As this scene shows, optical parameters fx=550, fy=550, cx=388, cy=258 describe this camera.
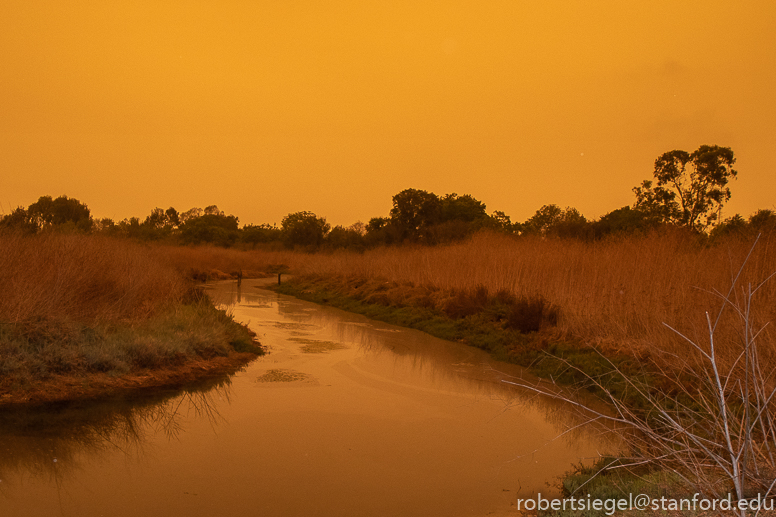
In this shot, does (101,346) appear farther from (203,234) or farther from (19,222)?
(203,234)

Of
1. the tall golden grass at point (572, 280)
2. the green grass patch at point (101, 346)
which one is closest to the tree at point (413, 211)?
the tall golden grass at point (572, 280)

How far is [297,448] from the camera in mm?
6762

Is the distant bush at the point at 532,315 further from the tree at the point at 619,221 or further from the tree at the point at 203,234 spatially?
the tree at the point at 203,234

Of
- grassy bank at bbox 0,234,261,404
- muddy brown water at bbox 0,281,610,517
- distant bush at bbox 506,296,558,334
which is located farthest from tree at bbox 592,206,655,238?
grassy bank at bbox 0,234,261,404

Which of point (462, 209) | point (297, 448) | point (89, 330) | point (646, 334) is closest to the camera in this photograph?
point (297, 448)

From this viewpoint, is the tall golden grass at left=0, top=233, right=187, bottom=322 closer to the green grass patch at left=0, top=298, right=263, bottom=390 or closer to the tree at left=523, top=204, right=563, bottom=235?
the green grass patch at left=0, top=298, right=263, bottom=390

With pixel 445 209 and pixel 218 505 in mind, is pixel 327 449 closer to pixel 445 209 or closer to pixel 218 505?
pixel 218 505

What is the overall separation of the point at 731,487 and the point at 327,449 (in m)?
4.34

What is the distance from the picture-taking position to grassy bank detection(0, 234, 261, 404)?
27.6ft

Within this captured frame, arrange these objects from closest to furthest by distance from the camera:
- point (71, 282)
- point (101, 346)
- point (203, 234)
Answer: point (101, 346) → point (71, 282) → point (203, 234)

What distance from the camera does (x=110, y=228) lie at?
19266 millimetres

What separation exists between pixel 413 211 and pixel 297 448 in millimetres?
37146

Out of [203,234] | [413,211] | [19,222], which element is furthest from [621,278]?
[203,234]

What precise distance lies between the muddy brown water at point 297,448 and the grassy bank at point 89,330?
2.48 ft
